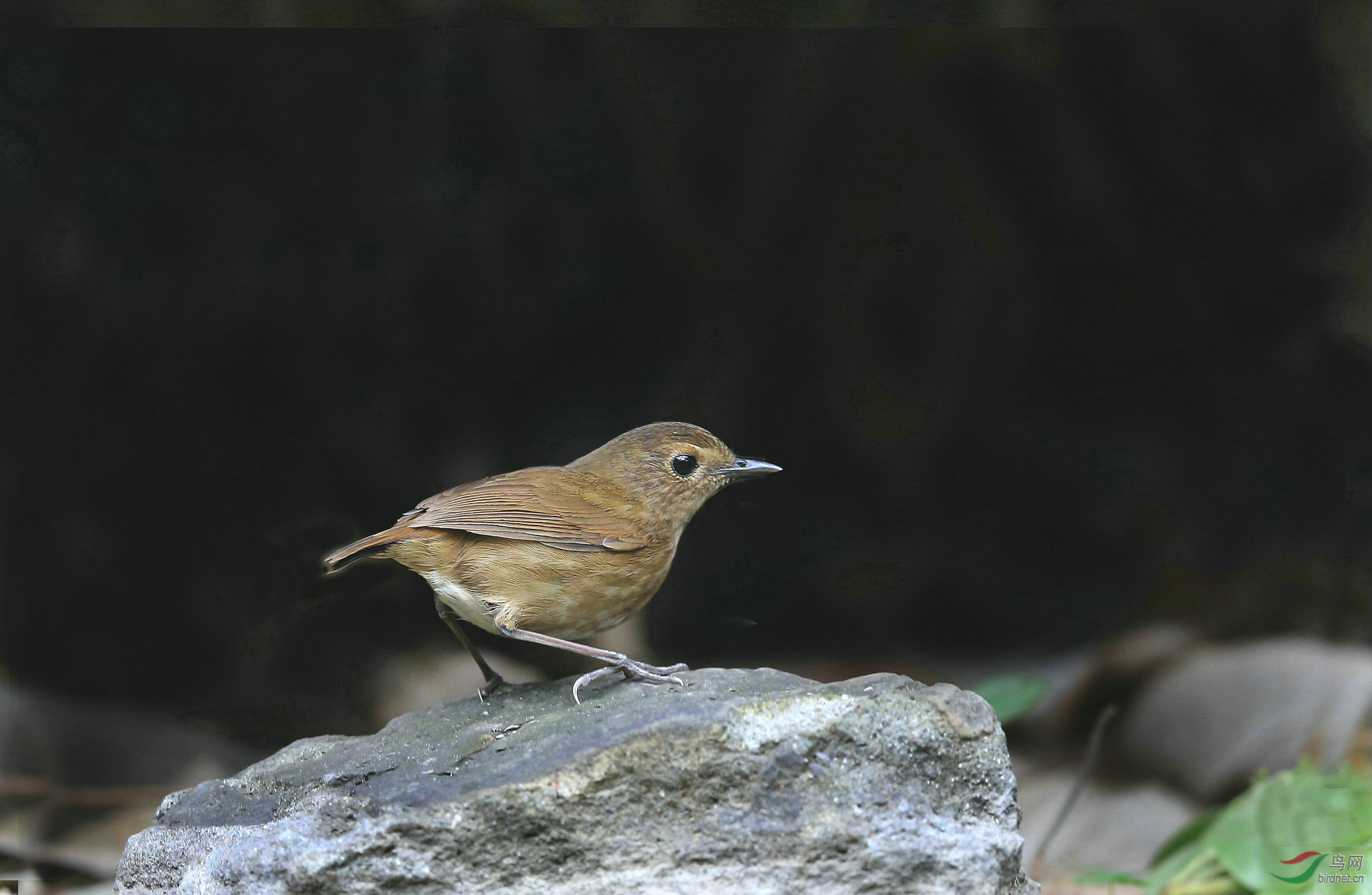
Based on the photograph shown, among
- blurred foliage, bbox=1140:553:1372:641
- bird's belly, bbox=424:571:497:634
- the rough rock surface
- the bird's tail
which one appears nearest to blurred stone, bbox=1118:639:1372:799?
blurred foliage, bbox=1140:553:1372:641

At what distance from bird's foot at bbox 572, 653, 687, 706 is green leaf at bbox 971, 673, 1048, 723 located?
55.2 inches

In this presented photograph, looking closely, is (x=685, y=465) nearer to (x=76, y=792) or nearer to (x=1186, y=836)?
(x=1186, y=836)

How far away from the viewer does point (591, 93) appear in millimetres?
3021

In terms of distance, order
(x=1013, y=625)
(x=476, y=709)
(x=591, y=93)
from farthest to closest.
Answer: (x=1013, y=625) → (x=591, y=93) → (x=476, y=709)

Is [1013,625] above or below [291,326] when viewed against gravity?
below

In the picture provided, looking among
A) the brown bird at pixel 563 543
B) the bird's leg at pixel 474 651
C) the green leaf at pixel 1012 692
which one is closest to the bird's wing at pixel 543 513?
the brown bird at pixel 563 543

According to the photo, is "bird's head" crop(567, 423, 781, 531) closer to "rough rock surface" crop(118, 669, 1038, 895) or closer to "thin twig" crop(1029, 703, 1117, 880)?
"rough rock surface" crop(118, 669, 1038, 895)

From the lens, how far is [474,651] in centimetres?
254

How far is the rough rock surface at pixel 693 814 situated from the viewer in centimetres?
185

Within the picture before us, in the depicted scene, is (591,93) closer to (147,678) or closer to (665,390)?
(665,390)

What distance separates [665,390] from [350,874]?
1643mm

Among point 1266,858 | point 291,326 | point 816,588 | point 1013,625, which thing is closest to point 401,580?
point 291,326

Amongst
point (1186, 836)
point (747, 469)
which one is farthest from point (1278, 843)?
point (747, 469)

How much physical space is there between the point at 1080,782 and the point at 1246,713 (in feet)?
1.79
